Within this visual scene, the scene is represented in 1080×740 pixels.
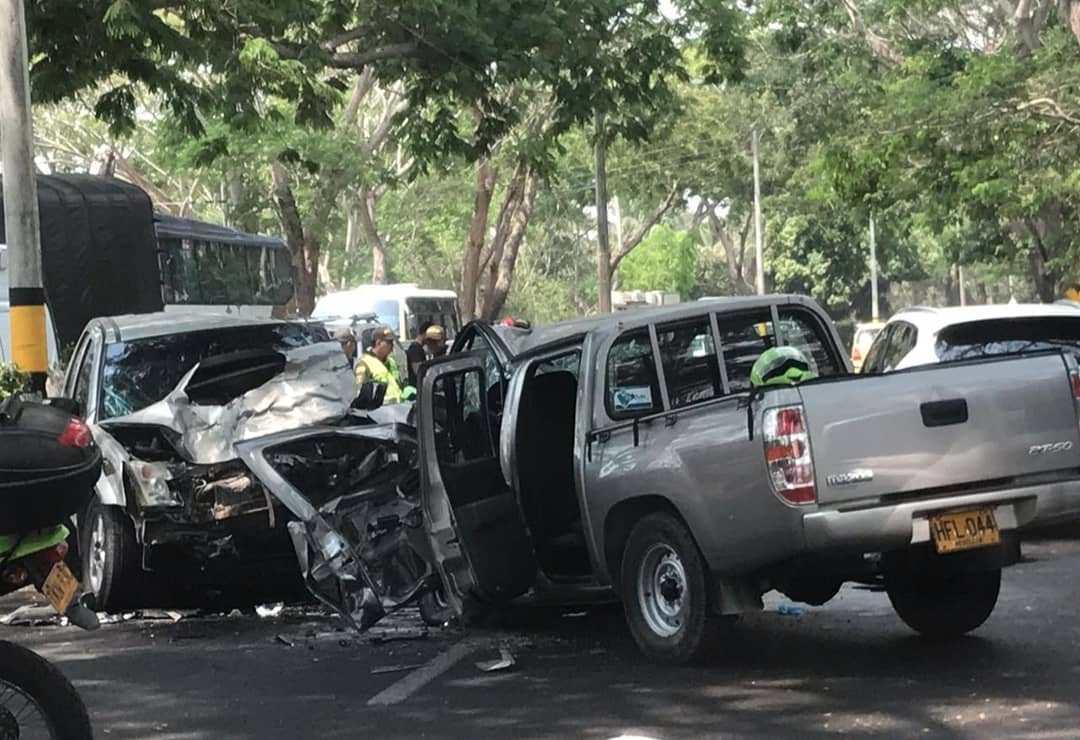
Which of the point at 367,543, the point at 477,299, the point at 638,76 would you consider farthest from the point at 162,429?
the point at 477,299

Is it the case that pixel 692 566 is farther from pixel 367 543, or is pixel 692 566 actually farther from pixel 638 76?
pixel 638 76

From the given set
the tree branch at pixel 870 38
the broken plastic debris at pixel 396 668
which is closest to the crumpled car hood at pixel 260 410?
the broken plastic debris at pixel 396 668

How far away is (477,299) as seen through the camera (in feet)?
118

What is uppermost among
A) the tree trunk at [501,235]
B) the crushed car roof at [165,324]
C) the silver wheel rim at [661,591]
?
the tree trunk at [501,235]

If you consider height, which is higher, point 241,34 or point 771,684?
point 241,34

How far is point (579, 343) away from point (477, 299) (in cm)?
2738

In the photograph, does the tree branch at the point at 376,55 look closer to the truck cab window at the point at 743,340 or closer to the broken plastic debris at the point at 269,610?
the broken plastic debris at the point at 269,610

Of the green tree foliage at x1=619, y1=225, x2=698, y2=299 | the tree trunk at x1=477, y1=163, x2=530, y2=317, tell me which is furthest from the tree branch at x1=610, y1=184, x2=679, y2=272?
the green tree foliage at x1=619, y1=225, x2=698, y2=299

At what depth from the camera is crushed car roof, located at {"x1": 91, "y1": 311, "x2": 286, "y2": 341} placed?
11.5m

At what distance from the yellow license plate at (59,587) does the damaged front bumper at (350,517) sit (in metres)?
3.12

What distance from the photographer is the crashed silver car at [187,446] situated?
9586 mm

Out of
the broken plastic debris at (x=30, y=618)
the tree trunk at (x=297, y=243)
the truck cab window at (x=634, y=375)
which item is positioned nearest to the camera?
the truck cab window at (x=634, y=375)

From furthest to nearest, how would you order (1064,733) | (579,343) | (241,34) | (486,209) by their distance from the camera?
(486,209), (241,34), (579,343), (1064,733)

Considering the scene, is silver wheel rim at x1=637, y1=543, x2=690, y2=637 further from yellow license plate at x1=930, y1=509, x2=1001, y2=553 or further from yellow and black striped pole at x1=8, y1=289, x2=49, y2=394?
yellow and black striped pole at x1=8, y1=289, x2=49, y2=394
